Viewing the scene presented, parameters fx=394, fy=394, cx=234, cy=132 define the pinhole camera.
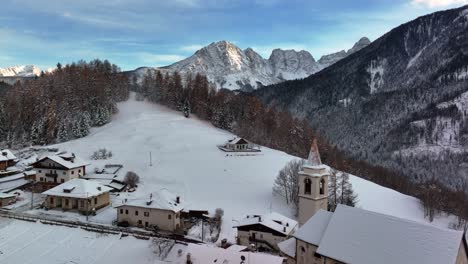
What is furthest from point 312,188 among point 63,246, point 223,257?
point 63,246

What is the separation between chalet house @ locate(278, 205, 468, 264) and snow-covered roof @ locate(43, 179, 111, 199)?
1356 inches

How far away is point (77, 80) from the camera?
108938 mm

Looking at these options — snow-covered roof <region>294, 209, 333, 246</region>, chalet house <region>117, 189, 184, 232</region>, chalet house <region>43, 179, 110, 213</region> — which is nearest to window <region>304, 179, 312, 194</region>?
snow-covered roof <region>294, 209, 333, 246</region>

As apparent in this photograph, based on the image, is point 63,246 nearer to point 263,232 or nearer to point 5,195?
point 263,232

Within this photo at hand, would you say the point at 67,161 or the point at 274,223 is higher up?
the point at 67,161

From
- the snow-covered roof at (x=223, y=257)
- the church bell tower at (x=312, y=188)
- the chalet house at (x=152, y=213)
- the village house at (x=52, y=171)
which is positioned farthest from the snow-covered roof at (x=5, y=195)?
the church bell tower at (x=312, y=188)

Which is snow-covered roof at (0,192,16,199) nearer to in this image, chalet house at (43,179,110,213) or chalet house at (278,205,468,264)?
chalet house at (43,179,110,213)

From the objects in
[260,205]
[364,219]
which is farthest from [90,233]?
[364,219]

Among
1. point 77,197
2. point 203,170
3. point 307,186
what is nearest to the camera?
→ point 307,186

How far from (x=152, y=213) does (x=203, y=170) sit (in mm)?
21312

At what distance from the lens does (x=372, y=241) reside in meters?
23.7

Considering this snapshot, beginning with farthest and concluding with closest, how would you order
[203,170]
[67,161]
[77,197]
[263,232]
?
[203,170] < [67,161] < [77,197] < [263,232]

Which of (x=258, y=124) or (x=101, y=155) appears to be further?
(x=258, y=124)

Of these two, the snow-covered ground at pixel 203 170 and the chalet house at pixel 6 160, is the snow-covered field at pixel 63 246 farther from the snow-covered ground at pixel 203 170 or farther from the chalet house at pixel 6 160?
the chalet house at pixel 6 160
